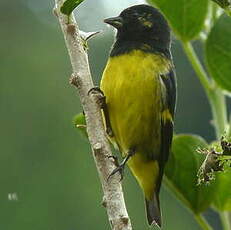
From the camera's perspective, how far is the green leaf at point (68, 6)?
221cm

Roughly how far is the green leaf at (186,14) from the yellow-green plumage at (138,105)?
2.00ft

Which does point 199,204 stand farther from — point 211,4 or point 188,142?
point 211,4

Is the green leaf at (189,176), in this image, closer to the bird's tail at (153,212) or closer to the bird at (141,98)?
the bird at (141,98)

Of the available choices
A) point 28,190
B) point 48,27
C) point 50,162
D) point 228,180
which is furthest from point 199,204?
point 48,27

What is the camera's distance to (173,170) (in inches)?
102

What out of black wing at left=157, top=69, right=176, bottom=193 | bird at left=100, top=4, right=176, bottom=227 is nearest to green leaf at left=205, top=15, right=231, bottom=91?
bird at left=100, top=4, right=176, bottom=227

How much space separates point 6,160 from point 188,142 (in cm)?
634

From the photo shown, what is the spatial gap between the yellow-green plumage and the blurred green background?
3.35 m

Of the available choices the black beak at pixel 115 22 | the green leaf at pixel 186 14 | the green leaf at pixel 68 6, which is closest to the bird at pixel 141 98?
the black beak at pixel 115 22

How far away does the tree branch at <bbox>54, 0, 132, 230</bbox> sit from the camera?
205 cm

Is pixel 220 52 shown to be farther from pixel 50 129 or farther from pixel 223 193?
pixel 50 129

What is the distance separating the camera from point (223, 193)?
2492 millimetres

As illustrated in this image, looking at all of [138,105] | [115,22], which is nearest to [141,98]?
[138,105]

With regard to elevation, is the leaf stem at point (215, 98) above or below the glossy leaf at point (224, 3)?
below
